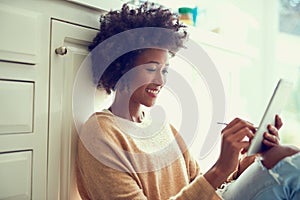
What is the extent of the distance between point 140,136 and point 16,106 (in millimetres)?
340

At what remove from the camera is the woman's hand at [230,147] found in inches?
31.7

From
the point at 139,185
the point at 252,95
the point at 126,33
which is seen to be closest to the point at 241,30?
the point at 252,95

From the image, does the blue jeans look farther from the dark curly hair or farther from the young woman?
the dark curly hair

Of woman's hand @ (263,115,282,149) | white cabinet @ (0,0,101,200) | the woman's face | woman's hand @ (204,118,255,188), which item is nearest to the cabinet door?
white cabinet @ (0,0,101,200)

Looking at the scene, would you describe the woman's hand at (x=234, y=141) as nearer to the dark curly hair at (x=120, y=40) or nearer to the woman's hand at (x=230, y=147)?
the woman's hand at (x=230, y=147)

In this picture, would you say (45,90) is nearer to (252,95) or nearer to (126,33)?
(126,33)

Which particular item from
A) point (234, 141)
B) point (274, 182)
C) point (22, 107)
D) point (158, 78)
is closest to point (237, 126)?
point (234, 141)

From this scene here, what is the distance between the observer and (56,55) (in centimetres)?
81

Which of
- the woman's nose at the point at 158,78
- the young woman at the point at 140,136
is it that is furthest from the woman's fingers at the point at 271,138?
the woman's nose at the point at 158,78

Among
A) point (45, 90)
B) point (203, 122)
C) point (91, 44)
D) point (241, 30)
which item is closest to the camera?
point (45, 90)

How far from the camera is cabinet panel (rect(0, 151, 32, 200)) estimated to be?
716 mm

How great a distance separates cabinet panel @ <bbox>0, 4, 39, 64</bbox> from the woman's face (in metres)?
0.27

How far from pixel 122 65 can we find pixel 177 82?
308 millimetres

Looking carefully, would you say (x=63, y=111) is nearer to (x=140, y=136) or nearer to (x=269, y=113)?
(x=140, y=136)
